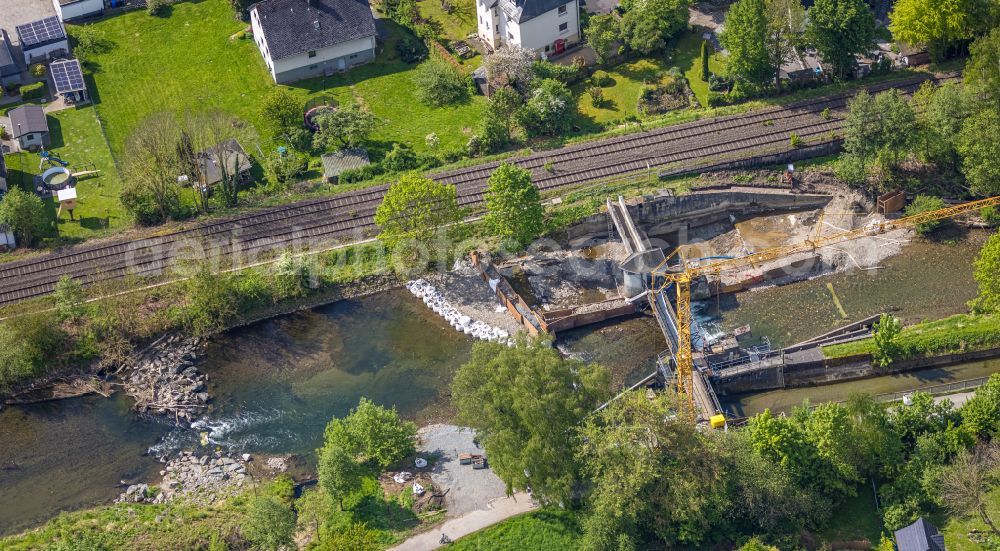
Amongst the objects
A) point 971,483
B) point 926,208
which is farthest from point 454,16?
point 971,483

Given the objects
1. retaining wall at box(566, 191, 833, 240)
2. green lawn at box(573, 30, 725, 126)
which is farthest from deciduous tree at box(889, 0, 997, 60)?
retaining wall at box(566, 191, 833, 240)

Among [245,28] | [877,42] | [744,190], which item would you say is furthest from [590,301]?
[245,28]

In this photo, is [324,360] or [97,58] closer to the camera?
[324,360]

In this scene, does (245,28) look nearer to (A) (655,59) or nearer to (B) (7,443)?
(A) (655,59)

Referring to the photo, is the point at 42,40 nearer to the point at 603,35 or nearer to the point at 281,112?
the point at 281,112

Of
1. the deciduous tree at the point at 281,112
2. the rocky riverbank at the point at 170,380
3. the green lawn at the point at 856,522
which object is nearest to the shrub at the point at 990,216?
the green lawn at the point at 856,522

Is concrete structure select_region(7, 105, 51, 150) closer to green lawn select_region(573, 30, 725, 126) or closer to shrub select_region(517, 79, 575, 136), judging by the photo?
shrub select_region(517, 79, 575, 136)
